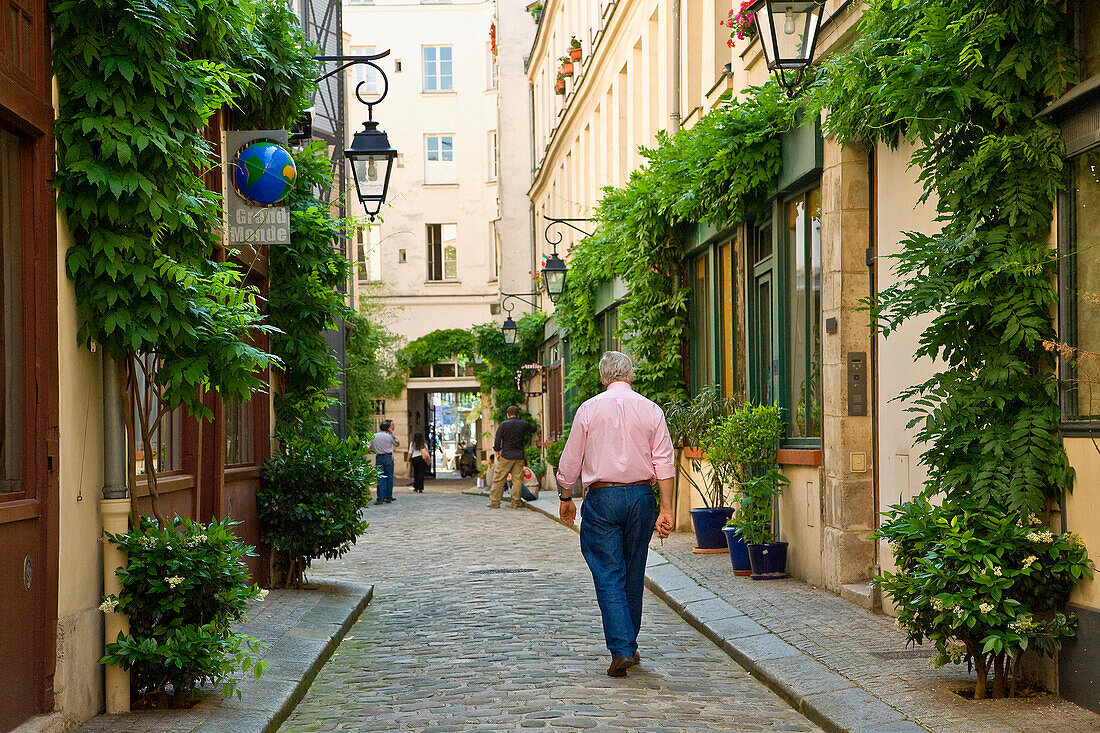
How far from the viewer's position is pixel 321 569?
45.2 ft

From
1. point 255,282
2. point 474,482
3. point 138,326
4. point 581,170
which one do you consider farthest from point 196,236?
point 474,482

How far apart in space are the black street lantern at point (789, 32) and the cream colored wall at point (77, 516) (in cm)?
484

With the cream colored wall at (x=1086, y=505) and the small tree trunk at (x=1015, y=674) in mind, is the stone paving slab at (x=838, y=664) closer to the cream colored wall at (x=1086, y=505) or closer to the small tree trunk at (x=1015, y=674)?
the small tree trunk at (x=1015, y=674)

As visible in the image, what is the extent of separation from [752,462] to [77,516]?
23.1ft

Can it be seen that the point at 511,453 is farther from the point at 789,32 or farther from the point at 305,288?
the point at 789,32

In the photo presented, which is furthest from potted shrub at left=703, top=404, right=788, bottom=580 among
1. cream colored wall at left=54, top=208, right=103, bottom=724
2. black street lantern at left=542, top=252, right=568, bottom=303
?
black street lantern at left=542, top=252, right=568, bottom=303

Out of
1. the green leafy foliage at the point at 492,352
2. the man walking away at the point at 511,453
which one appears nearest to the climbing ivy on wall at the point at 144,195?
the man walking away at the point at 511,453

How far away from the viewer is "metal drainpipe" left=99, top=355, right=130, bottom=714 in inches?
245

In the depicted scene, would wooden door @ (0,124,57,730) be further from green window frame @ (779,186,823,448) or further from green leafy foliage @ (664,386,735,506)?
green leafy foliage @ (664,386,735,506)

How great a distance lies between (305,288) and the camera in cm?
1137

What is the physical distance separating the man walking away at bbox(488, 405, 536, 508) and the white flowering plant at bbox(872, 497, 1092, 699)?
17378 mm

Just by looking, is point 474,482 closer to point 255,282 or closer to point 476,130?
point 476,130

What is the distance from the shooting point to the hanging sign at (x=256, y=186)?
9.09 metres

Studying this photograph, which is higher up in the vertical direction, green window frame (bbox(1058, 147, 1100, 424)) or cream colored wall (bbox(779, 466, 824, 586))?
green window frame (bbox(1058, 147, 1100, 424))
